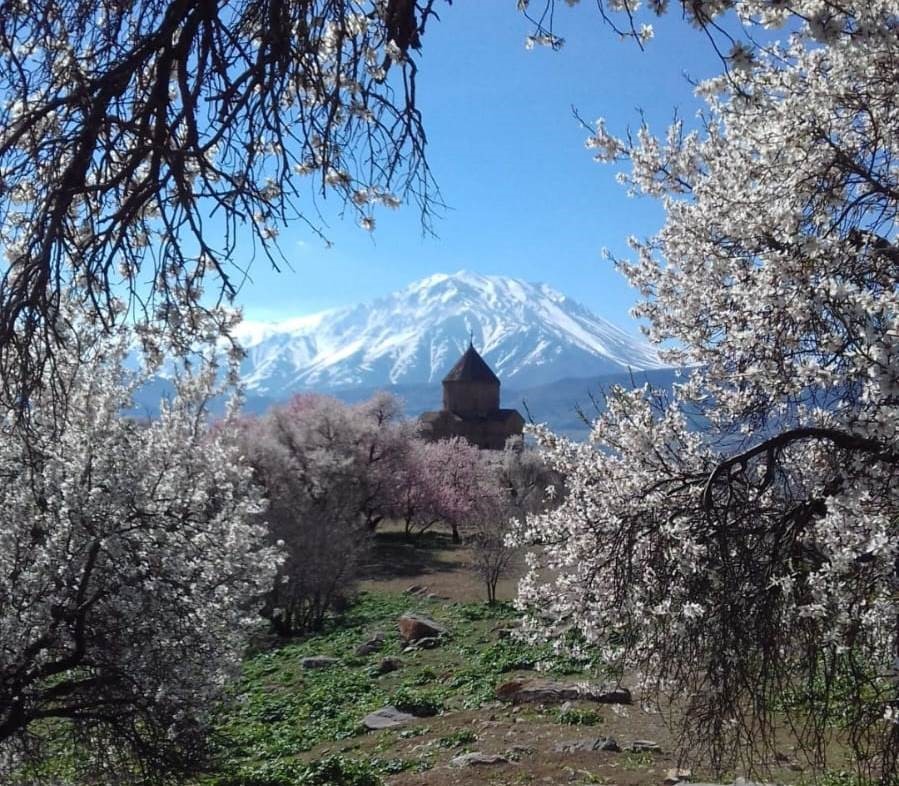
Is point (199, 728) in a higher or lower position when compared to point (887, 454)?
lower

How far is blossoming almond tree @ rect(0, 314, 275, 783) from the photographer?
26.3 ft

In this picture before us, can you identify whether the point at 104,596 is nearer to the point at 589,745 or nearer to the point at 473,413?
the point at 589,745

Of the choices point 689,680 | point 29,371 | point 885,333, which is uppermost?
point 29,371

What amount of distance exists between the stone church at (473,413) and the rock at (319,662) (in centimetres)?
5202

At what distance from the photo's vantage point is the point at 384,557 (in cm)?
4272

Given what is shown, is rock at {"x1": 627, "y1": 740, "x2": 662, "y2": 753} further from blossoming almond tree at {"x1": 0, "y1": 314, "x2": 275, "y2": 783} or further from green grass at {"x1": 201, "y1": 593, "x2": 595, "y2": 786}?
blossoming almond tree at {"x1": 0, "y1": 314, "x2": 275, "y2": 783}

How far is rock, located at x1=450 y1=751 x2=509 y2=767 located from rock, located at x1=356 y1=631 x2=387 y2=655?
35.2ft

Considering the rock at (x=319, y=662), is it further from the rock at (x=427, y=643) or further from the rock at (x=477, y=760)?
the rock at (x=477, y=760)

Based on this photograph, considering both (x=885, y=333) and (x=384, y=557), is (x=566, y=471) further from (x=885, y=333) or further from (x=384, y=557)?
(x=384, y=557)

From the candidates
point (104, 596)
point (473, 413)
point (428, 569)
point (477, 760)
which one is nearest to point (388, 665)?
point (477, 760)

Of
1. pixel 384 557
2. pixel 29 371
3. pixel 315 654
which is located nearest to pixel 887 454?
pixel 29 371

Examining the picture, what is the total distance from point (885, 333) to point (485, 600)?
25551 millimetres

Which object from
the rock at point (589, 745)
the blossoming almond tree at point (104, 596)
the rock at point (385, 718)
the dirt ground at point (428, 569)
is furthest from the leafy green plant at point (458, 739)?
the dirt ground at point (428, 569)

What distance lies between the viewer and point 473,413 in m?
79.2
